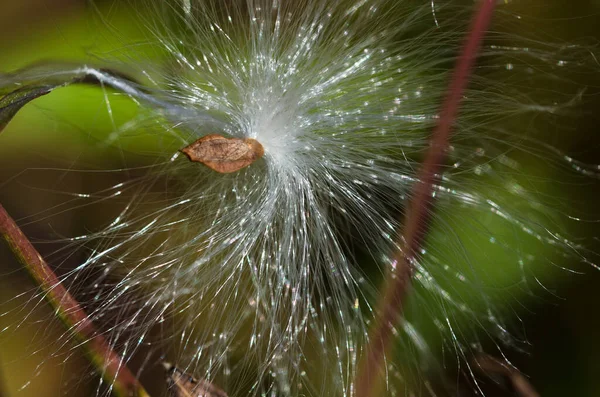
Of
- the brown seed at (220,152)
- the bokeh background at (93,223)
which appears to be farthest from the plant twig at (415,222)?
the brown seed at (220,152)

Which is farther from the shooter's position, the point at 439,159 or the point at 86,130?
the point at 86,130

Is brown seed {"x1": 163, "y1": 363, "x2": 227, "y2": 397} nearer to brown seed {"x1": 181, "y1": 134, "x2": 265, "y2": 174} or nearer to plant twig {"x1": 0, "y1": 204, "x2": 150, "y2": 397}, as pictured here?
plant twig {"x1": 0, "y1": 204, "x2": 150, "y2": 397}

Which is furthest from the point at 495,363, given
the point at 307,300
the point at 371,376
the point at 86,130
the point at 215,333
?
the point at 86,130

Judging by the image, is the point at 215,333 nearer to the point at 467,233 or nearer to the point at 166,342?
the point at 166,342

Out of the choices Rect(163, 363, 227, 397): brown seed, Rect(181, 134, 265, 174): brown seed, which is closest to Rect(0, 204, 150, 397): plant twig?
Rect(163, 363, 227, 397): brown seed

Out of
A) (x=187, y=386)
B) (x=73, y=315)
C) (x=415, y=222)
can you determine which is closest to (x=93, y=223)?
(x=73, y=315)
